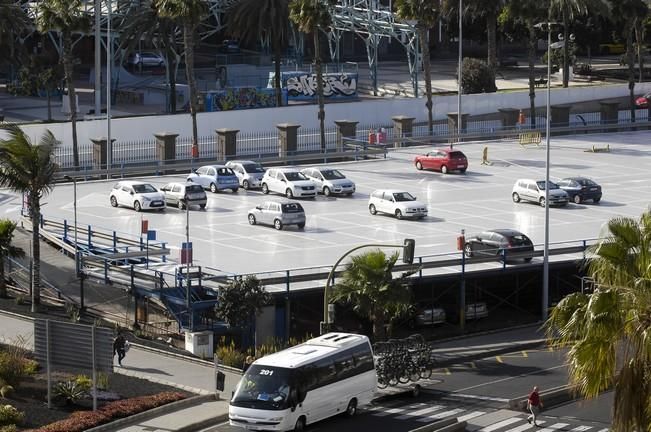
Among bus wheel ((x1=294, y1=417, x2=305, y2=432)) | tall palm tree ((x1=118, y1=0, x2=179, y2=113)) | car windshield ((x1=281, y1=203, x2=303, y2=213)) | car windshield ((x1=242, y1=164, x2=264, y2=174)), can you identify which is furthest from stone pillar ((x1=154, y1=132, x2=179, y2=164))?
bus wheel ((x1=294, y1=417, x2=305, y2=432))

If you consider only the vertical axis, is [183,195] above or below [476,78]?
below

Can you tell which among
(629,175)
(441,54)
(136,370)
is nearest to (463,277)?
(136,370)

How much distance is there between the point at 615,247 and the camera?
26.6 m

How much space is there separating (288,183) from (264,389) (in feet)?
116

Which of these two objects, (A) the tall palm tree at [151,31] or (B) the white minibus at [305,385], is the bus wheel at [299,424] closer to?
(B) the white minibus at [305,385]

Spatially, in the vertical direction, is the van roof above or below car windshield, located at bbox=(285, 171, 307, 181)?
below

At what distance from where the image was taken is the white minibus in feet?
127

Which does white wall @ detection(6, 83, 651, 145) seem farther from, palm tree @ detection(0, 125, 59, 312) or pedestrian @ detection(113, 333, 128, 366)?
pedestrian @ detection(113, 333, 128, 366)

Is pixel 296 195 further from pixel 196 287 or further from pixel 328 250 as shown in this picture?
pixel 196 287

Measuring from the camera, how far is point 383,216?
2761 inches

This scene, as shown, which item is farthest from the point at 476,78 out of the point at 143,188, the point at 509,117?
the point at 143,188

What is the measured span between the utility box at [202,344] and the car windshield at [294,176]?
25.7 metres

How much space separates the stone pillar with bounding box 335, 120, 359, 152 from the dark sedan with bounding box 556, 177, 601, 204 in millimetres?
20045

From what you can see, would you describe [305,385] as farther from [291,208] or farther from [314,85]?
[314,85]
